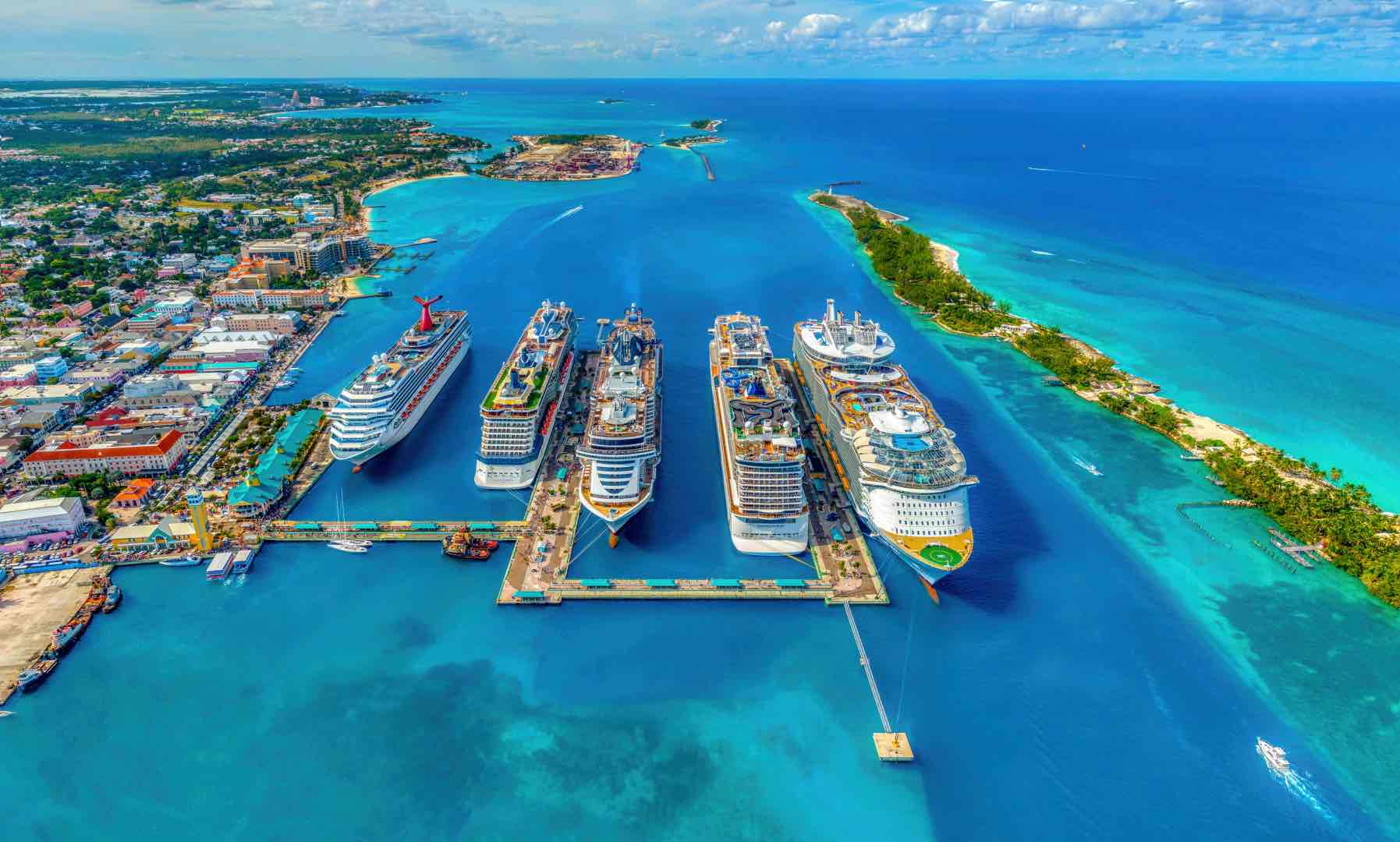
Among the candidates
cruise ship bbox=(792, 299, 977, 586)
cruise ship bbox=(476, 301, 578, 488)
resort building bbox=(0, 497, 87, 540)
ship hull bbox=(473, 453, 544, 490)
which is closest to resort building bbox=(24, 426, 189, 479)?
resort building bbox=(0, 497, 87, 540)

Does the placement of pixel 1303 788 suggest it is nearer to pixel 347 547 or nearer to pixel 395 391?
pixel 347 547

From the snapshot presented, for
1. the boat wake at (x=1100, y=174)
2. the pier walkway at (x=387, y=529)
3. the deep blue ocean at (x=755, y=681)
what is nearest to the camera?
the deep blue ocean at (x=755, y=681)

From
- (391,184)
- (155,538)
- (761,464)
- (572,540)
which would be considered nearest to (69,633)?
(155,538)

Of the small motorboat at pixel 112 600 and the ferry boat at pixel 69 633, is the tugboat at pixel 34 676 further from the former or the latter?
the small motorboat at pixel 112 600

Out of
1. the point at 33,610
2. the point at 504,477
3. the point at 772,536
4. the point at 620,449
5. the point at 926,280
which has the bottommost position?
the point at 33,610

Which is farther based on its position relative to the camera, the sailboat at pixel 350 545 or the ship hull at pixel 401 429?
the ship hull at pixel 401 429

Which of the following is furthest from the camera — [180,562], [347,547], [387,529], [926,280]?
[926,280]

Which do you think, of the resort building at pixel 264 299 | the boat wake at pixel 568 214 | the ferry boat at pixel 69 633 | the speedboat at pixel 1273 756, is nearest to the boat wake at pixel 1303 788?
the speedboat at pixel 1273 756
